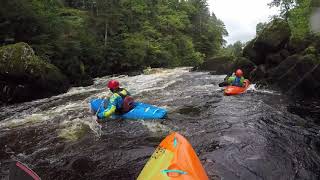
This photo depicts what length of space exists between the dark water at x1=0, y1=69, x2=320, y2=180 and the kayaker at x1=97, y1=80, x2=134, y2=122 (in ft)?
0.98

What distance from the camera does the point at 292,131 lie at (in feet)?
22.3

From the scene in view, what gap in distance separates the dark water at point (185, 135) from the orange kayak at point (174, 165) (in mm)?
744

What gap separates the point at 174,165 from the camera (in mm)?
3861

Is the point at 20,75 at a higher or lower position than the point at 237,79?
lower

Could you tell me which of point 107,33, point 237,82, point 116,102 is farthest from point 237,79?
point 107,33

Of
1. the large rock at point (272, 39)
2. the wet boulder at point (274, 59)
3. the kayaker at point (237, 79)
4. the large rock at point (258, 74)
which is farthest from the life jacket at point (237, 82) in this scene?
the large rock at point (272, 39)

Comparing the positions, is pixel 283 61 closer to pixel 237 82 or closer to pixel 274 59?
pixel 274 59

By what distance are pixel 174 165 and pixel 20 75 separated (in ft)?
32.3

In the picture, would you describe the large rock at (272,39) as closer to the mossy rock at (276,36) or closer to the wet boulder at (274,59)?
the mossy rock at (276,36)

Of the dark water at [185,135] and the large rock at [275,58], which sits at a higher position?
the large rock at [275,58]

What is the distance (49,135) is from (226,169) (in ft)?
13.7

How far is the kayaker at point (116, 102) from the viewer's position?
756 cm

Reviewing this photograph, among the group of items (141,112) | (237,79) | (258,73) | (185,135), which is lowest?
(185,135)

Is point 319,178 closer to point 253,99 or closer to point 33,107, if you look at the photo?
point 253,99
